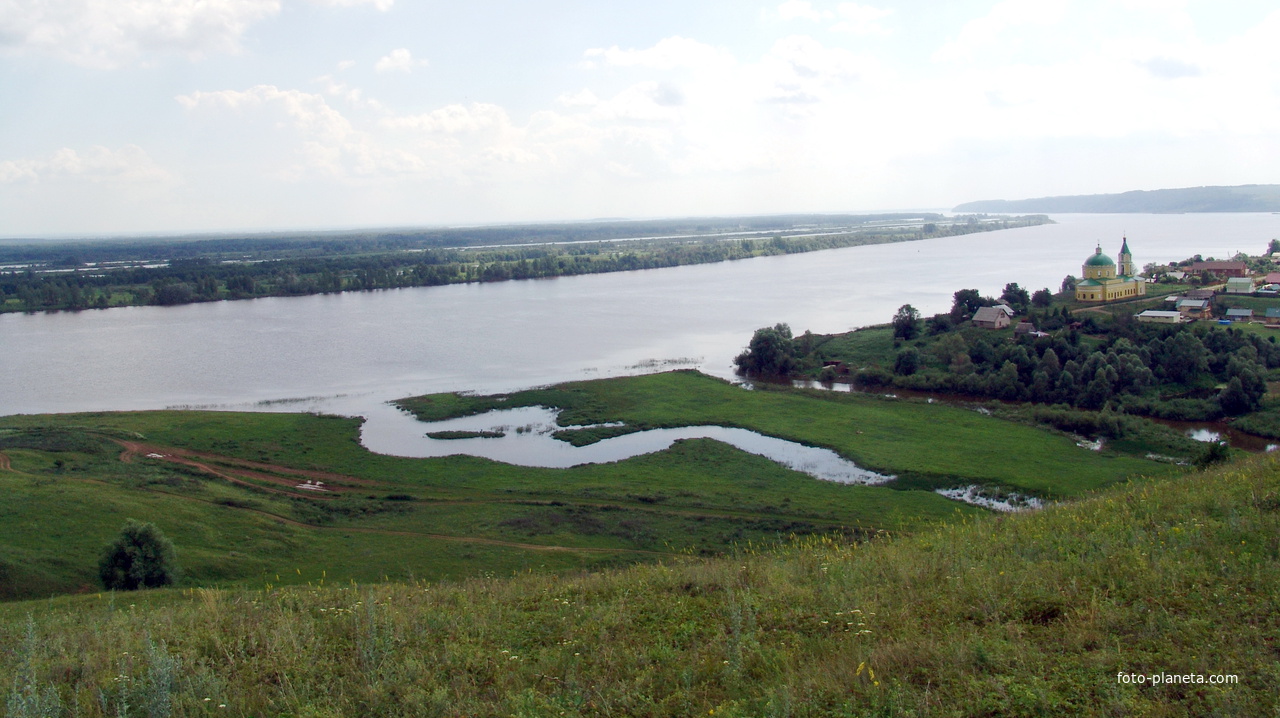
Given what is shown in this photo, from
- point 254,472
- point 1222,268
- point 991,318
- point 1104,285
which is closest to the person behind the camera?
point 254,472

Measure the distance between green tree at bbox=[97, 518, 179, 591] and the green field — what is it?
1.58 feet

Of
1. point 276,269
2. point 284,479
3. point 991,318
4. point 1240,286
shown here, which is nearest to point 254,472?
point 284,479

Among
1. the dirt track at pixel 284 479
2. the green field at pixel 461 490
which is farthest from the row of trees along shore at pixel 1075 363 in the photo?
the dirt track at pixel 284 479

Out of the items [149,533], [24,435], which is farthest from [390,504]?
[24,435]

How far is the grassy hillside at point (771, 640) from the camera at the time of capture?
4.21m

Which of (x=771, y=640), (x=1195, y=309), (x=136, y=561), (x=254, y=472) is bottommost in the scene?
(x=254, y=472)

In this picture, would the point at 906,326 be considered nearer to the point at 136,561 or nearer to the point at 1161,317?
the point at 1161,317

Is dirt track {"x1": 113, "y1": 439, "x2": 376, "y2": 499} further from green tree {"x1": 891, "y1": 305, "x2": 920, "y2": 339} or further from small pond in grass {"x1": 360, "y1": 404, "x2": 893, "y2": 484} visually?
green tree {"x1": 891, "y1": 305, "x2": 920, "y2": 339}

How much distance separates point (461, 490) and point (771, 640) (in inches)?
640

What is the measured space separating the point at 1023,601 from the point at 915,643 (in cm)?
119

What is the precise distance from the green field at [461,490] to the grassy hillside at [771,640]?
15.1 feet

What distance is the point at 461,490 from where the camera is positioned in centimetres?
2038

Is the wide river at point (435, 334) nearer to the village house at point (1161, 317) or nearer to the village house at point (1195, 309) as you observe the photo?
the village house at point (1161, 317)

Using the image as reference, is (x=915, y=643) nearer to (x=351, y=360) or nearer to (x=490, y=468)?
(x=490, y=468)
